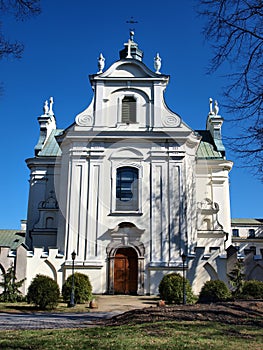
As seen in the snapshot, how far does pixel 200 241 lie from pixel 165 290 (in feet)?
28.7

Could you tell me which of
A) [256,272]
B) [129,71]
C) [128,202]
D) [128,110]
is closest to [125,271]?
[128,202]

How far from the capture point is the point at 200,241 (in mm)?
28734

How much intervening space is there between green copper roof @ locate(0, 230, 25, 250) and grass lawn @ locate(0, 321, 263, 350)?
34382 mm

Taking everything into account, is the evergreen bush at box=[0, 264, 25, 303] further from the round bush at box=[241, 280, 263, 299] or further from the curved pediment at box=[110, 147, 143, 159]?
the round bush at box=[241, 280, 263, 299]

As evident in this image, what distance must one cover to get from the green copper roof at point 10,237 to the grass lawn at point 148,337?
34.4m

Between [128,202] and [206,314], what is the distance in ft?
48.2

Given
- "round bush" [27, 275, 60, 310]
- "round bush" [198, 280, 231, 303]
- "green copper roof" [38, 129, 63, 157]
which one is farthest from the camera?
"green copper roof" [38, 129, 63, 157]

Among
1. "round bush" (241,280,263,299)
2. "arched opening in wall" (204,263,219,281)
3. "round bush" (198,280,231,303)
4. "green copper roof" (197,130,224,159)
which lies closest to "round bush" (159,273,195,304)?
"round bush" (198,280,231,303)

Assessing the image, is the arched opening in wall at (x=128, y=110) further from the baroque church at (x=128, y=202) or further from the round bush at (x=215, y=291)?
the round bush at (x=215, y=291)

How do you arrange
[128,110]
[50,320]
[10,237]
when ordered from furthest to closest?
[10,237], [128,110], [50,320]

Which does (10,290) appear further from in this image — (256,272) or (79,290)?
(256,272)

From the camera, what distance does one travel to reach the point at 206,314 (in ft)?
39.8

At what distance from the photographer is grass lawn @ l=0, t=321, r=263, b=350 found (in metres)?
8.86

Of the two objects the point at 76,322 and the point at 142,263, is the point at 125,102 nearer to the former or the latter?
the point at 142,263
